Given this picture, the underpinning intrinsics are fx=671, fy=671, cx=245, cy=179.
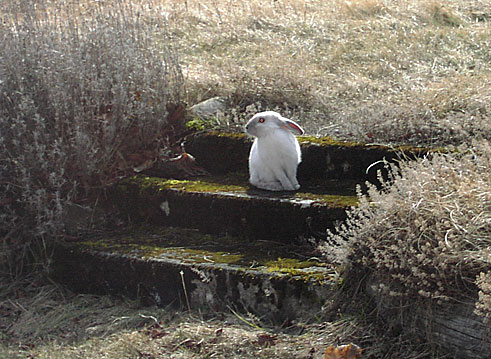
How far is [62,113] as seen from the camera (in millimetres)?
4840

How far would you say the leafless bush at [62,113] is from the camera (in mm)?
4629

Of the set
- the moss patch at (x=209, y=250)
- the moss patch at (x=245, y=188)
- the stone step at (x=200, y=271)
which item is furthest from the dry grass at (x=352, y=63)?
the stone step at (x=200, y=271)

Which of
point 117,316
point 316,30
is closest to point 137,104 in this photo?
point 117,316

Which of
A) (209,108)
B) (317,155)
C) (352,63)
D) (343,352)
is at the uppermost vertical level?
(352,63)

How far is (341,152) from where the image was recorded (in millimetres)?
4922

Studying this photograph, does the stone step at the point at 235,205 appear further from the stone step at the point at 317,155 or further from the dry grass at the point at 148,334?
the dry grass at the point at 148,334

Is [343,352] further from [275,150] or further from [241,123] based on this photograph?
[241,123]

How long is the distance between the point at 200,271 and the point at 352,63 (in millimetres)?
3802

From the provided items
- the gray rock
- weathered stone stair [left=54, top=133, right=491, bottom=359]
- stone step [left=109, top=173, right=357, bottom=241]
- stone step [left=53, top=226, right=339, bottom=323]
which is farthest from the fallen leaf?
the gray rock

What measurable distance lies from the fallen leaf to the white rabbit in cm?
163

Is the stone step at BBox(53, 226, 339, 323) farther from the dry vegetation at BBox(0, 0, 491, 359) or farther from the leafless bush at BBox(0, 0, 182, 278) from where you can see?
the leafless bush at BBox(0, 0, 182, 278)

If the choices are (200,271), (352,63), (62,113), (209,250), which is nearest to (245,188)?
(209,250)

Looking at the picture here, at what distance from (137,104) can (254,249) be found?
1790 mm

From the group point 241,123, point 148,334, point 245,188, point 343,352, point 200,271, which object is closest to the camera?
point 343,352
